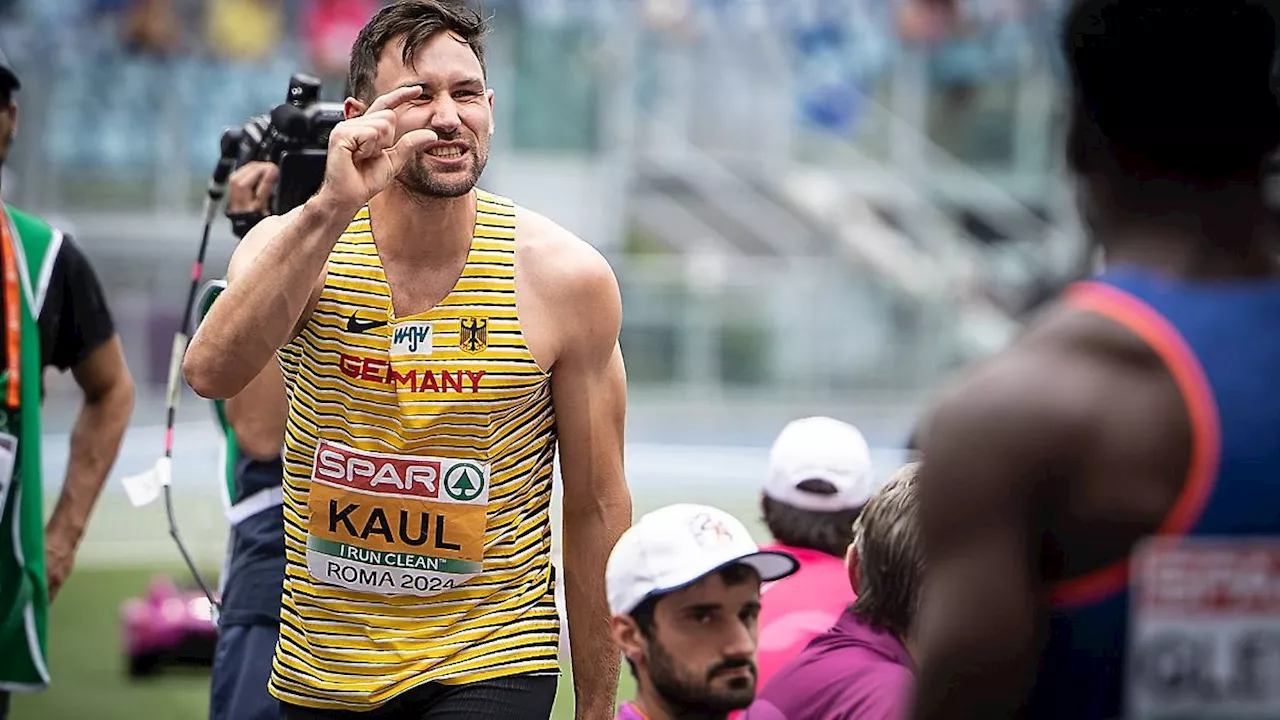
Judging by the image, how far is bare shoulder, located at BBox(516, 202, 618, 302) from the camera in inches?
160

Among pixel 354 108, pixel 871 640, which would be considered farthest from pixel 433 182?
pixel 871 640

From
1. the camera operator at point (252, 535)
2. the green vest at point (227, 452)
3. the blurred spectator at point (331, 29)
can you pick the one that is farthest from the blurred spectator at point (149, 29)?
the camera operator at point (252, 535)

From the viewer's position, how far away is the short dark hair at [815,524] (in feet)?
17.0

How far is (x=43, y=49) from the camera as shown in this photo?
1952 cm

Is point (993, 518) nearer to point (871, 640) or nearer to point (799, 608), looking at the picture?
point (871, 640)

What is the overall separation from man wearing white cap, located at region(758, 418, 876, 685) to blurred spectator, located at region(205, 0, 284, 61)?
16370 mm

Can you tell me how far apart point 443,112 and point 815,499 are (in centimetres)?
172

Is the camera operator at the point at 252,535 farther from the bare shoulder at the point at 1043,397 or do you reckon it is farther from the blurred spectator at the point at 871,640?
the bare shoulder at the point at 1043,397

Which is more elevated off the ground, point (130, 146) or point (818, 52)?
point (818, 52)

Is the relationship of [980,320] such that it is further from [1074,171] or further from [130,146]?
[1074,171]

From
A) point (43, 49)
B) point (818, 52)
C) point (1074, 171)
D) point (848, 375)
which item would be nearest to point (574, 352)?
point (1074, 171)

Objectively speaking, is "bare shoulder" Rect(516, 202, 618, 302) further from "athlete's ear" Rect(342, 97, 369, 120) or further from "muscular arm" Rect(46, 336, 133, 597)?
"muscular arm" Rect(46, 336, 133, 597)

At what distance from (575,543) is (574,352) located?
44cm

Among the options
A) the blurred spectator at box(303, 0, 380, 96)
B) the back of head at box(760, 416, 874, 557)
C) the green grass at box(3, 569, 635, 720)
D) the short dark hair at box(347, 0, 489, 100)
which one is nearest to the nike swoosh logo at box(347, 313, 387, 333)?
the short dark hair at box(347, 0, 489, 100)
